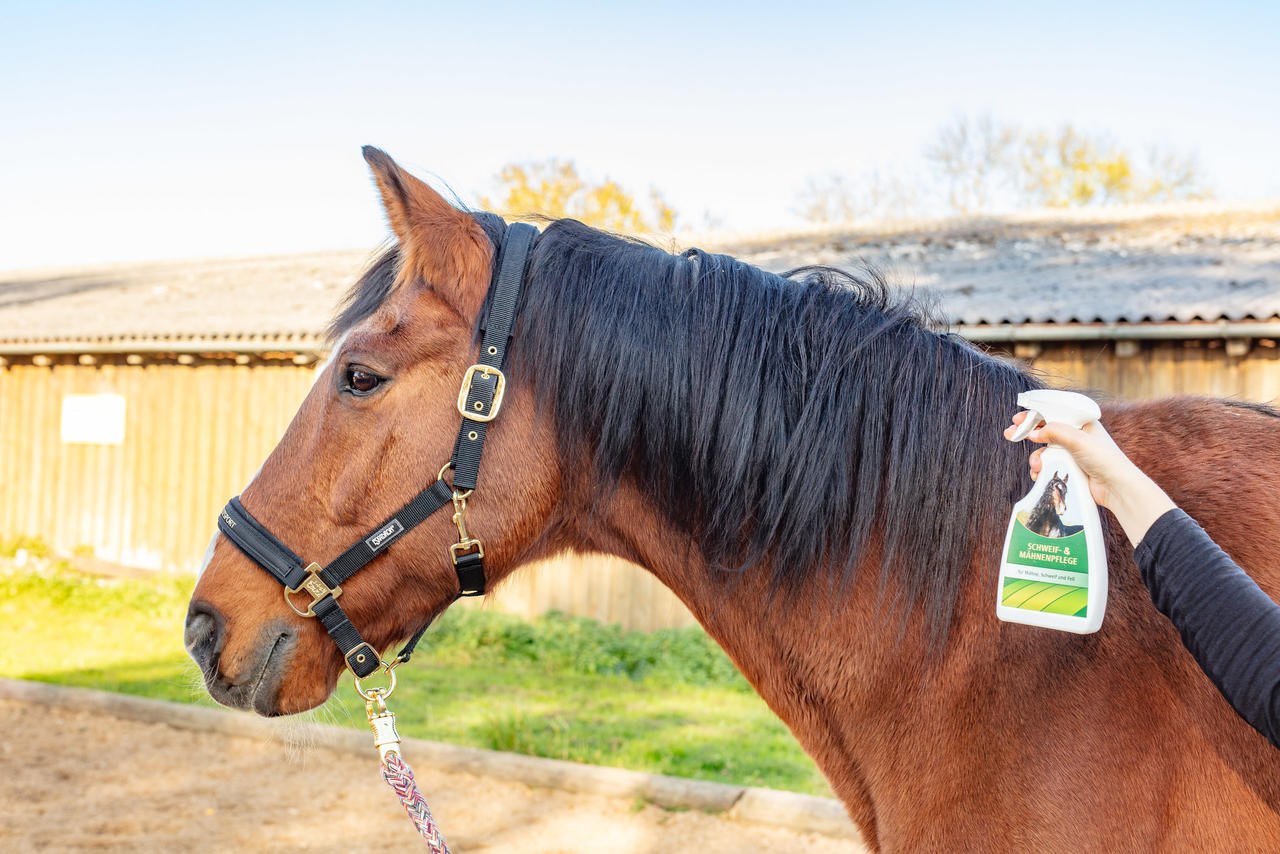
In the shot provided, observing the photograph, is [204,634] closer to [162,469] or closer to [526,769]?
[526,769]

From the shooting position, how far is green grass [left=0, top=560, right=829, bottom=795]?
549 centimetres

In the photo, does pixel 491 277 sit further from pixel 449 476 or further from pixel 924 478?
pixel 924 478

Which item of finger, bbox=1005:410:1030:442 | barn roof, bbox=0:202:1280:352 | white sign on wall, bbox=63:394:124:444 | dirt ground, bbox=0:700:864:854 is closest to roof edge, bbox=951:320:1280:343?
barn roof, bbox=0:202:1280:352

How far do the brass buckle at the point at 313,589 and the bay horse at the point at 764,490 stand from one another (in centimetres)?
3

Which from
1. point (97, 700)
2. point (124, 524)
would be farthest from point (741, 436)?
point (124, 524)

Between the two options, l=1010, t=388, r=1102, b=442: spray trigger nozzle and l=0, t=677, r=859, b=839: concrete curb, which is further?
l=0, t=677, r=859, b=839: concrete curb

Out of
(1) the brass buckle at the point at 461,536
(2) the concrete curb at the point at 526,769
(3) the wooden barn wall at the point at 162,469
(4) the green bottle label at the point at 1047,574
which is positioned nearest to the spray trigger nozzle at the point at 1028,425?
(4) the green bottle label at the point at 1047,574

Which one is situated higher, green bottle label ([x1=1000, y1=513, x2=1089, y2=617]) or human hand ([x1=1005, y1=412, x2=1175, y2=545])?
human hand ([x1=1005, y1=412, x2=1175, y2=545])

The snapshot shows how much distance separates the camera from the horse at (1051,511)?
1.41 meters

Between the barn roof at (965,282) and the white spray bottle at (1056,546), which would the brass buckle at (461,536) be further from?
the barn roof at (965,282)

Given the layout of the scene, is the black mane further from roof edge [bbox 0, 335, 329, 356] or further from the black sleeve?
roof edge [bbox 0, 335, 329, 356]

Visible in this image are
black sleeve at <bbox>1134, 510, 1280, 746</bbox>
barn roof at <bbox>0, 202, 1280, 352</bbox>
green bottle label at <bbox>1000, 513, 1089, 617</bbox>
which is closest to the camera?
black sleeve at <bbox>1134, 510, 1280, 746</bbox>

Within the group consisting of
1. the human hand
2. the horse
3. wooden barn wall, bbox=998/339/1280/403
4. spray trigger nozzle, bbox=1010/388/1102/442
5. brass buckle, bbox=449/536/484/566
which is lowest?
wooden barn wall, bbox=998/339/1280/403

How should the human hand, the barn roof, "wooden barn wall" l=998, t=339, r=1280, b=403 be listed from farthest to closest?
the barn roof
"wooden barn wall" l=998, t=339, r=1280, b=403
the human hand
